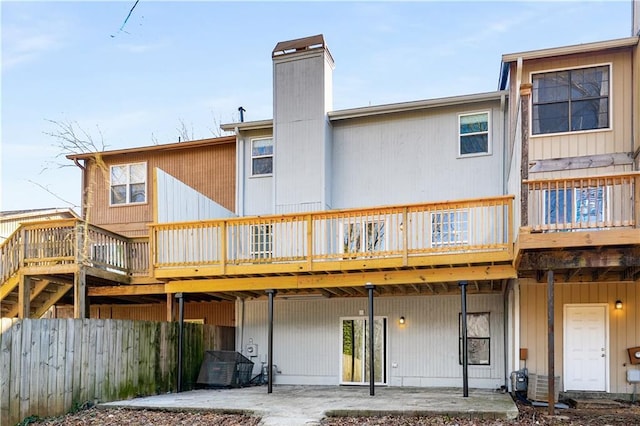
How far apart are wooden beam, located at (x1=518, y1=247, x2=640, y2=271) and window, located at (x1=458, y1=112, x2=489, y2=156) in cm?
417

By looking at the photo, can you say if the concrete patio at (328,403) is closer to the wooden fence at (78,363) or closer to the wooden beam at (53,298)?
the wooden fence at (78,363)

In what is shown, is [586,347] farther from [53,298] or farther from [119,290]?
[53,298]

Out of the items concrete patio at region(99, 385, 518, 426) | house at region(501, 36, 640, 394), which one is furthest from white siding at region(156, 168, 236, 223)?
house at region(501, 36, 640, 394)

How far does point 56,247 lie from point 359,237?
637cm

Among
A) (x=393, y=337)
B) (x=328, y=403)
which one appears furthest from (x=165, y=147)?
(x=328, y=403)

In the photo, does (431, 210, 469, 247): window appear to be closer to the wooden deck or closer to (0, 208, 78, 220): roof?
the wooden deck

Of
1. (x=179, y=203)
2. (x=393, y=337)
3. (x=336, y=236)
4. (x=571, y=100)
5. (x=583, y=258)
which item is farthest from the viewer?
(x=393, y=337)

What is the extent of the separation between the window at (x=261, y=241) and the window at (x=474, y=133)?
179 inches

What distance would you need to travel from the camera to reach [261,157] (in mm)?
13867

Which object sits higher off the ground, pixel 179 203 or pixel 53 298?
pixel 179 203

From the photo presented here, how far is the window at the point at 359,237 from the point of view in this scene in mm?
10484

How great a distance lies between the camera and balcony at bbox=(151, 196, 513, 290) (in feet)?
32.1

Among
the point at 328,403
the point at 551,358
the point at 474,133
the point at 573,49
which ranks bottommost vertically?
the point at 328,403

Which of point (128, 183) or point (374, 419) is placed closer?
point (374, 419)
